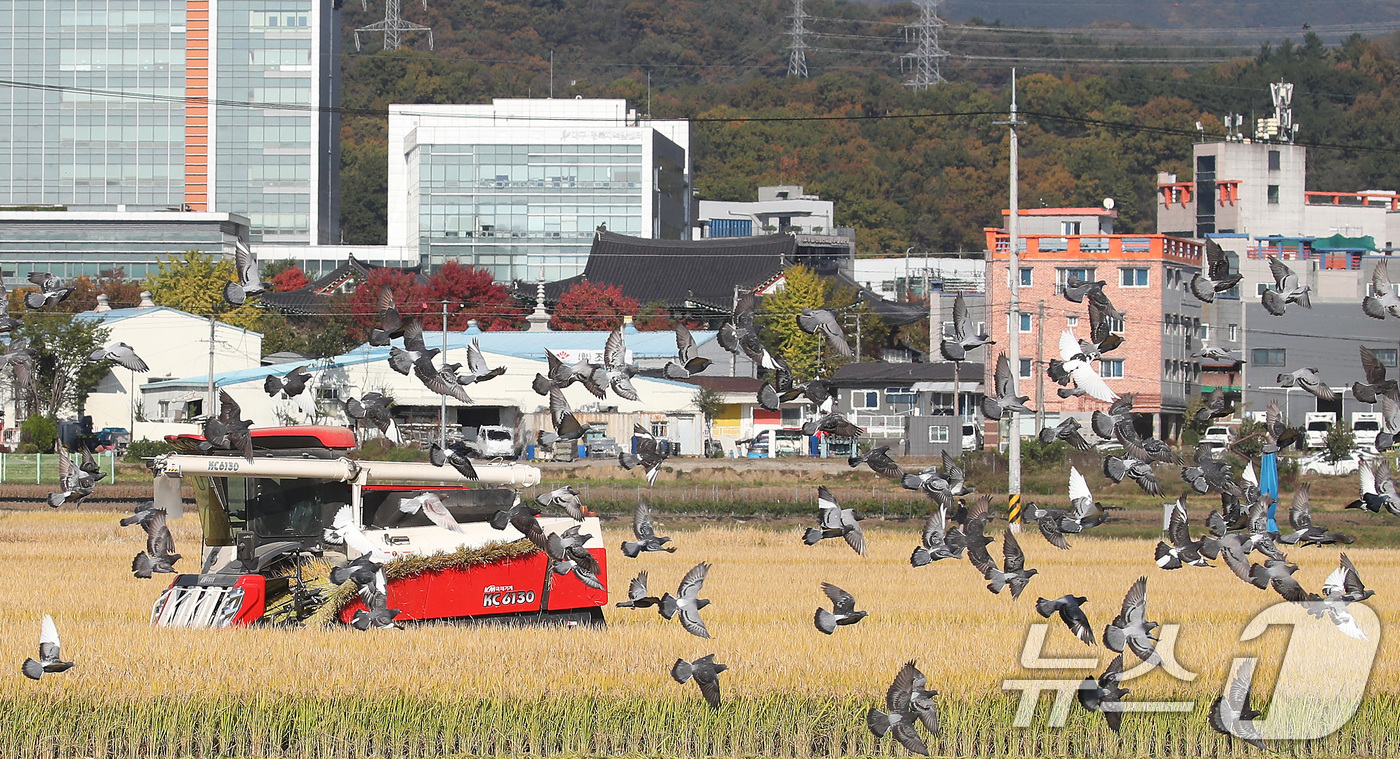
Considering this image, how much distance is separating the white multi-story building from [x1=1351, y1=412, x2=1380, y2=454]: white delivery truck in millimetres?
54918

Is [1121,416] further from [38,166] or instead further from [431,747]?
[38,166]

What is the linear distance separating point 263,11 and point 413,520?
116383 millimetres

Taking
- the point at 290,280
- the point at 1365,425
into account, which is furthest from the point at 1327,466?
the point at 290,280

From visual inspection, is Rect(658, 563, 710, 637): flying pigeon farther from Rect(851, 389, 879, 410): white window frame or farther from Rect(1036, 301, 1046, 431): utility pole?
Rect(851, 389, 879, 410): white window frame

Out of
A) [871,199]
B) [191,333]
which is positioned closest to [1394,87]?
[871,199]

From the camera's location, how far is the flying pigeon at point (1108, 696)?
12289 mm

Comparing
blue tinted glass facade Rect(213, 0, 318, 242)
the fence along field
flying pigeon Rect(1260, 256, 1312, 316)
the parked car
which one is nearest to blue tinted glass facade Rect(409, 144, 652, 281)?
blue tinted glass facade Rect(213, 0, 318, 242)

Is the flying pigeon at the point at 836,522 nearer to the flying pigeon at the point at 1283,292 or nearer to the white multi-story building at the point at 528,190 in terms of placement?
the flying pigeon at the point at 1283,292

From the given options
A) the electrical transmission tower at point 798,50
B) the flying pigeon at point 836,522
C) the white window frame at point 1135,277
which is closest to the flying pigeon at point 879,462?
Answer: the flying pigeon at point 836,522

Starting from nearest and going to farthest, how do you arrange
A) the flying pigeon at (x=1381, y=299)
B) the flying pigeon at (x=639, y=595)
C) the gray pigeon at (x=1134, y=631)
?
the gray pigeon at (x=1134, y=631) < the flying pigeon at (x=1381, y=299) < the flying pigeon at (x=639, y=595)

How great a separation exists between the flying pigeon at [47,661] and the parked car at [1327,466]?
3924 cm

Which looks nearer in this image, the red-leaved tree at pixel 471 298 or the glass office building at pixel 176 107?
the red-leaved tree at pixel 471 298

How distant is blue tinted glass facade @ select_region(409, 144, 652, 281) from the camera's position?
106 metres

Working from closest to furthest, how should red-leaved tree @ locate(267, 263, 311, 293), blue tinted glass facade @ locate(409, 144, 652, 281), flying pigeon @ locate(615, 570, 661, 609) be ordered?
1. flying pigeon @ locate(615, 570, 661, 609)
2. red-leaved tree @ locate(267, 263, 311, 293)
3. blue tinted glass facade @ locate(409, 144, 652, 281)
